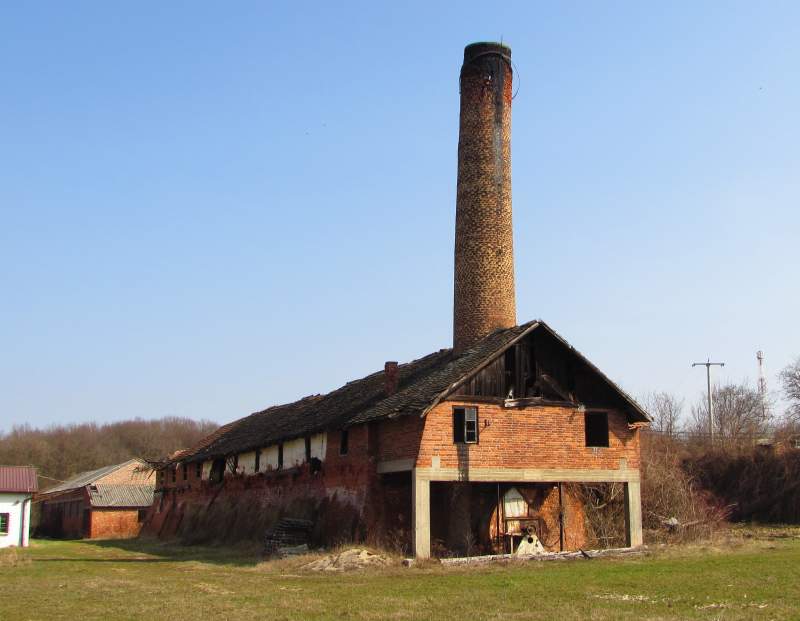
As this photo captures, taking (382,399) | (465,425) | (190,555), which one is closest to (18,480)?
(190,555)

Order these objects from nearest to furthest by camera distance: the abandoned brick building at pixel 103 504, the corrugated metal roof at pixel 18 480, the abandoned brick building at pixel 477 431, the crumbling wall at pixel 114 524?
the abandoned brick building at pixel 477 431, the corrugated metal roof at pixel 18 480, the crumbling wall at pixel 114 524, the abandoned brick building at pixel 103 504

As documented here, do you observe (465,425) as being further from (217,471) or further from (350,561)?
(217,471)

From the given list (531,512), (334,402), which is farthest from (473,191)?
(531,512)

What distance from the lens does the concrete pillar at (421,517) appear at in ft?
77.8

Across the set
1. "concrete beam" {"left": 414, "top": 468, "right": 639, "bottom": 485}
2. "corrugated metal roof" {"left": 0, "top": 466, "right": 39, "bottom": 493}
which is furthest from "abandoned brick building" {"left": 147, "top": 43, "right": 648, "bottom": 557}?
"corrugated metal roof" {"left": 0, "top": 466, "right": 39, "bottom": 493}

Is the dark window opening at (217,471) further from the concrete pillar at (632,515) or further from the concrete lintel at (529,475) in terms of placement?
the concrete pillar at (632,515)

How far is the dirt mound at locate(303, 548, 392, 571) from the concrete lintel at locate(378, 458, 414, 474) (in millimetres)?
2669

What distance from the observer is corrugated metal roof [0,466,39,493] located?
3884 centimetres

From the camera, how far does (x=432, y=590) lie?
17.6 metres

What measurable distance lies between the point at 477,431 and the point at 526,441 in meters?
1.65

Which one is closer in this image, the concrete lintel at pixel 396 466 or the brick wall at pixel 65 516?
the concrete lintel at pixel 396 466

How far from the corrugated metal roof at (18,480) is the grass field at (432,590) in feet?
42.7

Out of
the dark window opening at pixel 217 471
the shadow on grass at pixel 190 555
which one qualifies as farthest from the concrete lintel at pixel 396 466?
the dark window opening at pixel 217 471

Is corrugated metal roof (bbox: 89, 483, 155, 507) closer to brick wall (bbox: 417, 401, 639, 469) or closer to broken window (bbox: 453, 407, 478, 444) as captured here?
broken window (bbox: 453, 407, 478, 444)
